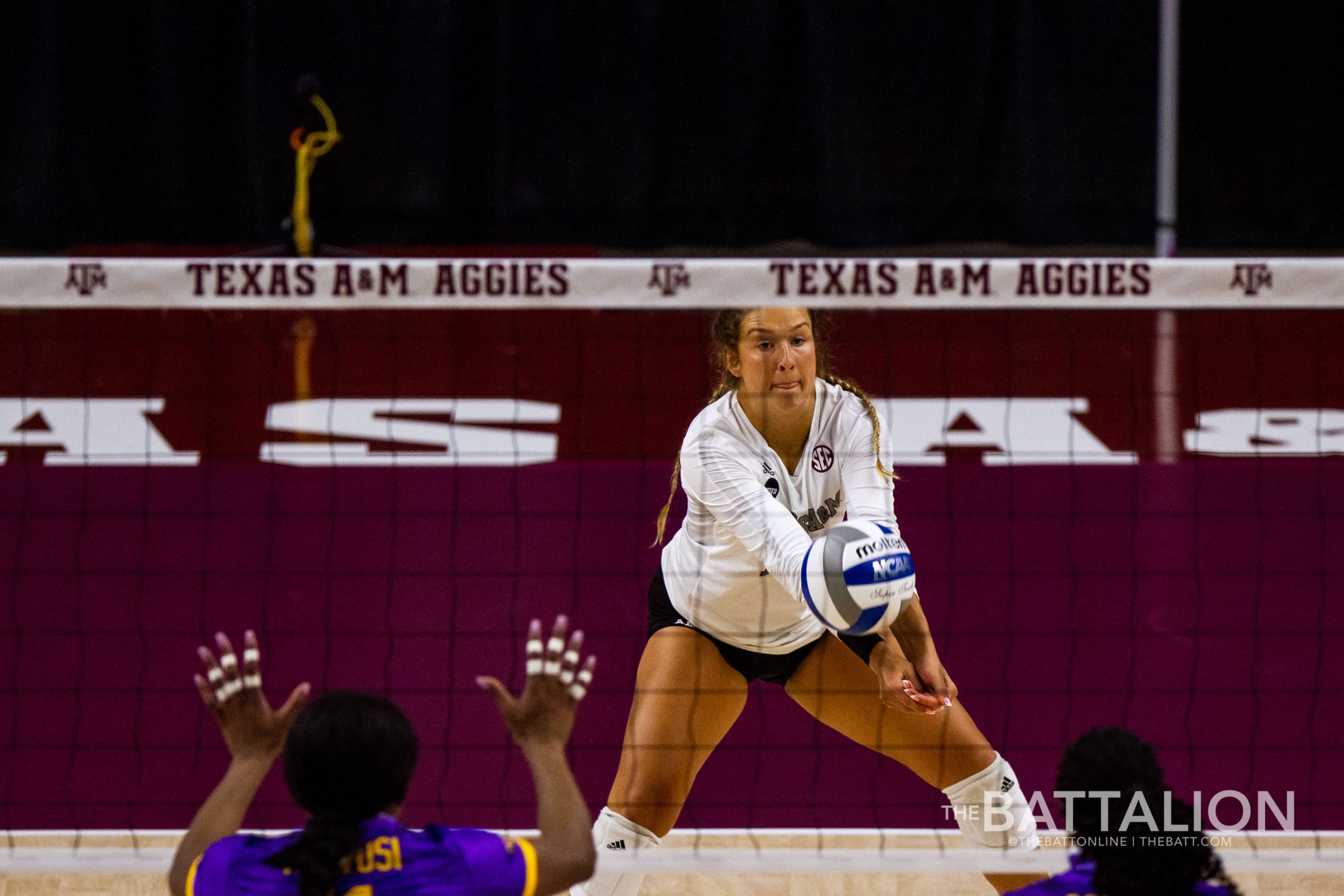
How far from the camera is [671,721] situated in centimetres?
363

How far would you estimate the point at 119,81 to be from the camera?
49.9ft

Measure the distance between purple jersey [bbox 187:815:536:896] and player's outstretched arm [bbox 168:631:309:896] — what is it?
0.25 ft

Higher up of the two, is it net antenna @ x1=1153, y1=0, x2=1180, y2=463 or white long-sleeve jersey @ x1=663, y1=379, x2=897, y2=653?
net antenna @ x1=1153, y1=0, x2=1180, y2=463

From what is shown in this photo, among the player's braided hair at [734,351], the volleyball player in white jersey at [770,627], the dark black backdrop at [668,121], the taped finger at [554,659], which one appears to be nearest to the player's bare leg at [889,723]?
the volleyball player in white jersey at [770,627]

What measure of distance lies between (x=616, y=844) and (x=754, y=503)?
0.91 metres

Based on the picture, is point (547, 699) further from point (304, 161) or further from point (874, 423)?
point (304, 161)

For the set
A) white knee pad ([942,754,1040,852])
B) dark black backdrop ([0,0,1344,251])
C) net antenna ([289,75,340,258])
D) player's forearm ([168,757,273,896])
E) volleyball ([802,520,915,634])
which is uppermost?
dark black backdrop ([0,0,1344,251])

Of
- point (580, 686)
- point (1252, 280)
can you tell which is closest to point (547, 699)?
point (580, 686)

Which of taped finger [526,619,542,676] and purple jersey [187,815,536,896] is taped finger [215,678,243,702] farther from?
taped finger [526,619,542,676]

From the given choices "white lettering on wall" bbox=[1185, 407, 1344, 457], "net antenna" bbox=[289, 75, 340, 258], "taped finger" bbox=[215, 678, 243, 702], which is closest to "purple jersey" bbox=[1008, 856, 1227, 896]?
"taped finger" bbox=[215, 678, 243, 702]

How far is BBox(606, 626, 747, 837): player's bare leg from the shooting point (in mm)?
3588

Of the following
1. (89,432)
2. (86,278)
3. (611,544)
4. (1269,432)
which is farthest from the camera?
(89,432)

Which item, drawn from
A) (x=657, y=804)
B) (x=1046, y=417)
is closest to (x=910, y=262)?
(x=657, y=804)

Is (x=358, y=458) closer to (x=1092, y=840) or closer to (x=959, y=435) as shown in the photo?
(x=959, y=435)
